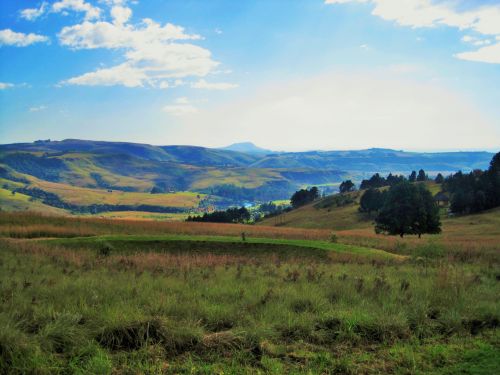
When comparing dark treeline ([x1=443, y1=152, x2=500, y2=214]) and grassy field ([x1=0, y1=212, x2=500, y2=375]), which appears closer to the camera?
grassy field ([x1=0, y1=212, x2=500, y2=375])

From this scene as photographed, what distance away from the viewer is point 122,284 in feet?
33.6

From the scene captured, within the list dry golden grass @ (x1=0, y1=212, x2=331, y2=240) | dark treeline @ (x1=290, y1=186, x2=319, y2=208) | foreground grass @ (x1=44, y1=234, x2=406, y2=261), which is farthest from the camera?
dark treeline @ (x1=290, y1=186, x2=319, y2=208)

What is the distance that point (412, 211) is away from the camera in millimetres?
48875

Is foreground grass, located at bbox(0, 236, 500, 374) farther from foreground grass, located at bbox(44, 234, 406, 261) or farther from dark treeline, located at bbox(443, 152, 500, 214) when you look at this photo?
dark treeline, located at bbox(443, 152, 500, 214)

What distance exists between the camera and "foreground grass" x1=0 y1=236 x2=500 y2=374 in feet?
19.6

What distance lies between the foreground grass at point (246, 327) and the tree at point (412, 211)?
132ft

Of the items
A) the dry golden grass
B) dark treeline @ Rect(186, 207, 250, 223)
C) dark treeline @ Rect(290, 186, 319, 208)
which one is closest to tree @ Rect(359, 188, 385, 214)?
dark treeline @ Rect(186, 207, 250, 223)

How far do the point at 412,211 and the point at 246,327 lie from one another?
46262mm

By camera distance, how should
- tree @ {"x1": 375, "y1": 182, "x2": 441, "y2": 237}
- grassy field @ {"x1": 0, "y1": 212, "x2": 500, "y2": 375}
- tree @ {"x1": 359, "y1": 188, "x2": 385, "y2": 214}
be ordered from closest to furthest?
grassy field @ {"x1": 0, "y1": 212, "x2": 500, "y2": 375} < tree @ {"x1": 375, "y1": 182, "x2": 441, "y2": 237} < tree @ {"x1": 359, "y1": 188, "x2": 385, "y2": 214}

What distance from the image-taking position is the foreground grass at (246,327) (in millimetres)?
5984

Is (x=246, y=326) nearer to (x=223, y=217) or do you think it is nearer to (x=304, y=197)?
(x=223, y=217)

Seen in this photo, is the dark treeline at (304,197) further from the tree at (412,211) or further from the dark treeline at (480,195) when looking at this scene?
the tree at (412,211)

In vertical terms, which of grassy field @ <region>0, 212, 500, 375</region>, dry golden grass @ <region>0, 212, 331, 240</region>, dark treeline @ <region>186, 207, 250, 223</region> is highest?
grassy field @ <region>0, 212, 500, 375</region>

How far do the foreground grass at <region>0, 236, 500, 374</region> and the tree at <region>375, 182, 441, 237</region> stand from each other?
40157 mm
